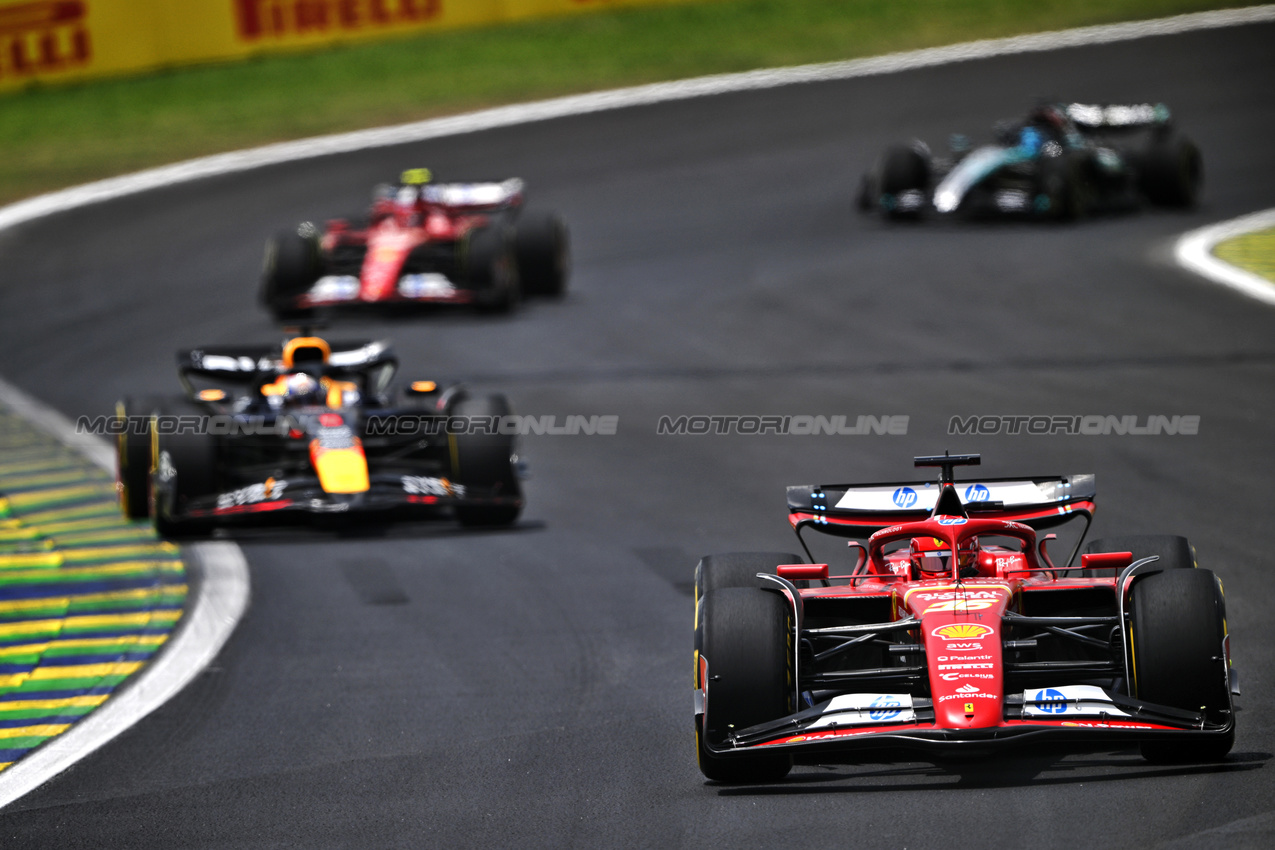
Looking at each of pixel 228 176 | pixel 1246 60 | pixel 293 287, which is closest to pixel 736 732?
pixel 293 287

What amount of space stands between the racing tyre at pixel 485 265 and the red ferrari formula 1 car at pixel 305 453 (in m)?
6.75

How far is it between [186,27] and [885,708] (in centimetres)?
2822

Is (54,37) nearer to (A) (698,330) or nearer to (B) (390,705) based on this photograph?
(A) (698,330)

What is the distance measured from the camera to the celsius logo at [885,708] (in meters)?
6.68

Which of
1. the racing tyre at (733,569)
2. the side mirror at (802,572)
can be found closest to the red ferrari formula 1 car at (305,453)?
the racing tyre at (733,569)

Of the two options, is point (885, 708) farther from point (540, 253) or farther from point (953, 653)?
point (540, 253)

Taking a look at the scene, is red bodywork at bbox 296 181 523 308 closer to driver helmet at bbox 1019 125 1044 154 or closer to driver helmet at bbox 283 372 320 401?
driver helmet at bbox 283 372 320 401

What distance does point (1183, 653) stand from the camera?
6746mm

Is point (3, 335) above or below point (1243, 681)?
below

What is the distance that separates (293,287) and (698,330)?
4519 mm

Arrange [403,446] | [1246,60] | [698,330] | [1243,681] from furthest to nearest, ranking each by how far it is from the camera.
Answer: [1246,60]
[698,330]
[403,446]
[1243,681]

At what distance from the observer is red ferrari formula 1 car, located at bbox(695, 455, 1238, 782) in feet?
21.8

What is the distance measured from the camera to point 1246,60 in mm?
31078
